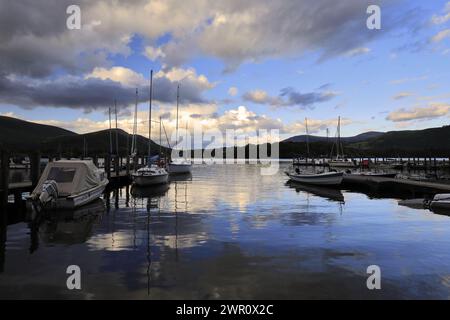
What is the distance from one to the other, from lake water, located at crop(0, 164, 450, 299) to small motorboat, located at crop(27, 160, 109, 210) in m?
1.09

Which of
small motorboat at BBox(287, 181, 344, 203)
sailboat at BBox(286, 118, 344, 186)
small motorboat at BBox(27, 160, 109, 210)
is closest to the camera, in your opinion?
→ small motorboat at BBox(27, 160, 109, 210)

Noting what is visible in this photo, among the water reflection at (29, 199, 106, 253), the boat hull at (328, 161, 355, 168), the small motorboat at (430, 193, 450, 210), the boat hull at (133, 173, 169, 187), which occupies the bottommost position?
the water reflection at (29, 199, 106, 253)

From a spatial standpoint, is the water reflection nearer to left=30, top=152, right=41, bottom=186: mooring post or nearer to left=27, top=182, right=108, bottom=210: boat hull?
left=27, top=182, right=108, bottom=210: boat hull

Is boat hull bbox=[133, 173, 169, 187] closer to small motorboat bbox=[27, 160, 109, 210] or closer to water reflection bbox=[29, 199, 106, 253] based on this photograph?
small motorboat bbox=[27, 160, 109, 210]

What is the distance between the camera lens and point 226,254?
14.1m

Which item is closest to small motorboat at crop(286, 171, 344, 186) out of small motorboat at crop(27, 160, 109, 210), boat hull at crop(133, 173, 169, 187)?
boat hull at crop(133, 173, 169, 187)

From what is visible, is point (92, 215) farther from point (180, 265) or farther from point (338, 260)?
point (338, 260)

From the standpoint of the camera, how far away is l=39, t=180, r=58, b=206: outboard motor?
2285cm

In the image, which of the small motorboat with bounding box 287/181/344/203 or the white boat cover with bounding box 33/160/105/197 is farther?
the small motorboat with bounding box 287/181/344/203

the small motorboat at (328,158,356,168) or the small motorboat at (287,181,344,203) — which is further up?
the small motorboat at (328,158,356,168)

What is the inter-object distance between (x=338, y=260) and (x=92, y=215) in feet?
53.3

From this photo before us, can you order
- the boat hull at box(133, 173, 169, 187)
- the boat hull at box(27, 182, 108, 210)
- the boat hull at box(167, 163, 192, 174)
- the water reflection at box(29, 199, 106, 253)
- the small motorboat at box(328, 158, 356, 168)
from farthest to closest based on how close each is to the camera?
the small motorboat at box(328, 158, 356, 168) → the boat hull at box(167, 163, 192, 174) → the boat hull at box(133, 173, 169, 187) → the boat hull at box(27, 182, 108, 210) → the water reflection at box(29, 199, 106, 253)
